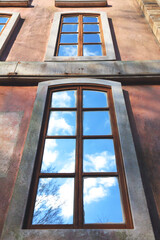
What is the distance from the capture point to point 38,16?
18.9 feet

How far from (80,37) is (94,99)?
2.16 m

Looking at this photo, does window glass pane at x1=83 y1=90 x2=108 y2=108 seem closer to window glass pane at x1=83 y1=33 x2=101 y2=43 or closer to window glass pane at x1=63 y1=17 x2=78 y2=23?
window glass pane at x1=83 y1=33 x2=101 y2=43

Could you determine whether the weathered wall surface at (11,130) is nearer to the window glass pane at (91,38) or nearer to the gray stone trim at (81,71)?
the gray stone trim at (81,71)

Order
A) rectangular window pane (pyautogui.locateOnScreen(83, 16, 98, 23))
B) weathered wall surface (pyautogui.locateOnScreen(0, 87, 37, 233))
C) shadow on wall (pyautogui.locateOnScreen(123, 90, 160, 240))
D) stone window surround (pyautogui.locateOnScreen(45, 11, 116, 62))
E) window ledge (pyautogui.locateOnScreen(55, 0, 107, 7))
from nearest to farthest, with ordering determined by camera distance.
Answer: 1. shadow on wall (pyautogui.locateOnScreen(123, 90, 160, 240))
2. weathered wall surface (pyautogui.locateOnScreen(0, 87, 37, 233))
3. stone window surround (pyautogui.locateOnScreen(45, 11, 116, 62))
4. rectangular window pane (pyautogui.locateOnScreen(83, 16, 98, 23))
5. window ledge (pyautogui.locateOnScreen(55, 0, 107, 7))

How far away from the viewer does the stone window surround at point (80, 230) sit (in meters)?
1.98

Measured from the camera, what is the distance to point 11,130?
9.85 ft

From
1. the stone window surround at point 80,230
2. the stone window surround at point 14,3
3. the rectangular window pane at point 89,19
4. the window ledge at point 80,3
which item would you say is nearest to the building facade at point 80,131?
the stone window surround at point 80,230

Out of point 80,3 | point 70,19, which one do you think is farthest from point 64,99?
point 80,3

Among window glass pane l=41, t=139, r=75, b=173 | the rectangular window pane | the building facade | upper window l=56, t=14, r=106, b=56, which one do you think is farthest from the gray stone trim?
the rectangular window pane

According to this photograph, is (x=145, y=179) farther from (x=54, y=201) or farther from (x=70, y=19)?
(x=70, y=19)

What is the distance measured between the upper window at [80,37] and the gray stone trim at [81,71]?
0.64 meters

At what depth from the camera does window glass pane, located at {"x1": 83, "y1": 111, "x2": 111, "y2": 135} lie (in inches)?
118

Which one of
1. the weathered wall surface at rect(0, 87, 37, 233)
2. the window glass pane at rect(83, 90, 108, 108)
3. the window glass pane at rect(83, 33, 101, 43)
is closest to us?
the weathered wall surface at rect(0, 87, 37, 233)

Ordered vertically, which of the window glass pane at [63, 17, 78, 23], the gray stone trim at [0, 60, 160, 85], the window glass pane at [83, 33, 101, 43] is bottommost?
the gray stone trim at [0, 60, 160, 85]
